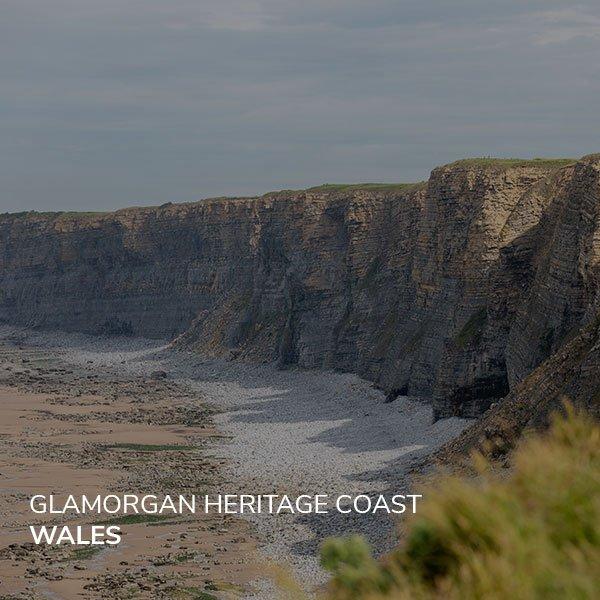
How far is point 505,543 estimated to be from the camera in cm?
800

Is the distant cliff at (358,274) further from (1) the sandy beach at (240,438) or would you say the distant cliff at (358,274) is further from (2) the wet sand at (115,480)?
(2) the wet sand at (115,480)

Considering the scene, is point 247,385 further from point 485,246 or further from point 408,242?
point 485,246

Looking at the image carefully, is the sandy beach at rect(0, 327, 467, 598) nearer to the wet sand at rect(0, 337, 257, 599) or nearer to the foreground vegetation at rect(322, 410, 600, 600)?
the wet sand at rect(0, 337, 257, 599)

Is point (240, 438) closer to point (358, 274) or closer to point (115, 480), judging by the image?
point (115, 480)

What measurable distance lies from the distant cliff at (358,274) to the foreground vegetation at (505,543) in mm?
25976

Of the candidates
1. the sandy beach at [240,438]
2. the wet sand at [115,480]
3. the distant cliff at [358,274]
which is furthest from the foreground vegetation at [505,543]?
the distant cliff at [358,274]

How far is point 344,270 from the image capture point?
7331 cm

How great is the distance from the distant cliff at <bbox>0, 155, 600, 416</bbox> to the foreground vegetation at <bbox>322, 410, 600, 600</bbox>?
26.0 m

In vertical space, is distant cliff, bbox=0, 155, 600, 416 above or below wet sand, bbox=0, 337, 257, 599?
above

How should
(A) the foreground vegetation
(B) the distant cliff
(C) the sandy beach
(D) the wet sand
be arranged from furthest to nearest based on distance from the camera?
(B) the distant cliff, (C) the sandy beach, (D) the wet sand, (A) the foreground vegetation

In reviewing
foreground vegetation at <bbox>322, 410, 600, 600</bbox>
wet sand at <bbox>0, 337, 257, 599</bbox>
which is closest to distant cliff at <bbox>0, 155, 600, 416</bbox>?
wet sand at <bbox>0, 337, 257, 599</bbox>

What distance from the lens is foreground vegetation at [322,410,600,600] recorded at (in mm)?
7609

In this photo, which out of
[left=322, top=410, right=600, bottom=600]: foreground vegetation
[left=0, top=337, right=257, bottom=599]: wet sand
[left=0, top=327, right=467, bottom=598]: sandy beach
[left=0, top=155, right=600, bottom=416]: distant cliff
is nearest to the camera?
[left=322, top=410, right=600, bottom=600]: foreground vegetation

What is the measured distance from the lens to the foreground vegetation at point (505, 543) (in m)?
7.61
